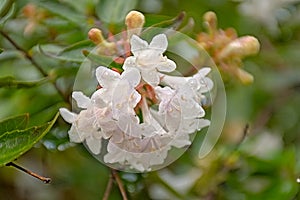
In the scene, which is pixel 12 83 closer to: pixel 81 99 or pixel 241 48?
pixel 81 99

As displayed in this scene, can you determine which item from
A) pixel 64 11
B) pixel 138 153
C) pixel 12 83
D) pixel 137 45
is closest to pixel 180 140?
pixel 138 153

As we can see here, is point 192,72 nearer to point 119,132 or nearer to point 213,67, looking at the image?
point 213,67

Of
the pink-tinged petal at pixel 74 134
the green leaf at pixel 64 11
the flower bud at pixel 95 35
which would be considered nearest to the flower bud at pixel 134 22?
the flower bud at pixel 95 35

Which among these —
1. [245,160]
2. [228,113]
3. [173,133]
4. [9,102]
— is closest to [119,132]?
[173,133]

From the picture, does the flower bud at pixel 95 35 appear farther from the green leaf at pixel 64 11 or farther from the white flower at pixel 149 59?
the green leaf at pixel 64 11

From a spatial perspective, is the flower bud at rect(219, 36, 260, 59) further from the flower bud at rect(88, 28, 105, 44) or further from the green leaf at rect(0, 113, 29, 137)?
the green leaf at rect(0, 113, 29, 137)

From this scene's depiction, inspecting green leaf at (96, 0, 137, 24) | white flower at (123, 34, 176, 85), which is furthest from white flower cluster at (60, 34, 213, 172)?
green leaf at (96, 0, 137, 24)

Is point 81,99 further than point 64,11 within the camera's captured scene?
No
